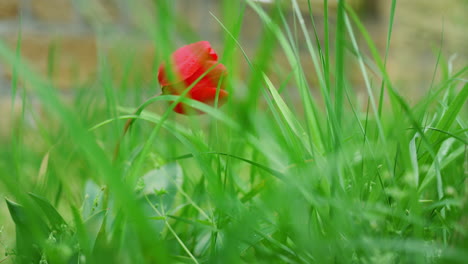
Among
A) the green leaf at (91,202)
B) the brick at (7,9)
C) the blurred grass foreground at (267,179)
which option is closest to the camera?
the blurred grass foreground at (267,179)

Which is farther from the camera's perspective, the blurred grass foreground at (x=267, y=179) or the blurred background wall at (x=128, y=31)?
the blurred background wall at (x=128, y=31)

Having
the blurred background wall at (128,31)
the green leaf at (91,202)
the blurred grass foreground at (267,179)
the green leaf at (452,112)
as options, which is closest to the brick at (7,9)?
the blurred background wall at (128,31)

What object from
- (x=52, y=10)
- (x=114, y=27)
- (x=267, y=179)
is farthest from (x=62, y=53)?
(x=267, y=179)

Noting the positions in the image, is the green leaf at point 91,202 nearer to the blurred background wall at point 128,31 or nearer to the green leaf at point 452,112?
the green leaf at point 452,112

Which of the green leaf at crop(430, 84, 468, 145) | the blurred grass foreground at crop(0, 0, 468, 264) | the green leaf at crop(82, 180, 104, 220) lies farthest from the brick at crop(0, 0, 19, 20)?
the green leaf at crop(430, 84, 468, 145)

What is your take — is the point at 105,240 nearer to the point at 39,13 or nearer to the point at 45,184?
the point at 45,184

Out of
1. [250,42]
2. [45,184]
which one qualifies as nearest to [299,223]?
[45,184]

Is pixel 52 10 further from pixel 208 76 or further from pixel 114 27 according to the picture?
pixel 208 76
